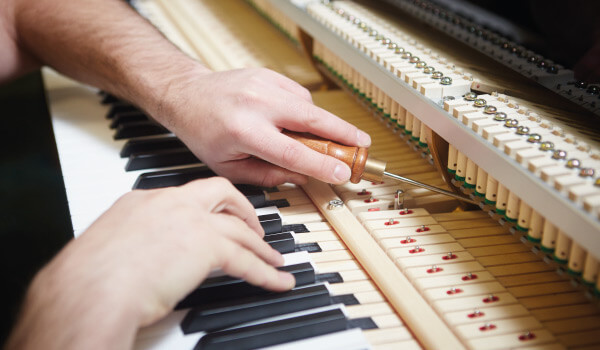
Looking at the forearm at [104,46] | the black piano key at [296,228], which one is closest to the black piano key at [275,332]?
the black piano key at [296,228]

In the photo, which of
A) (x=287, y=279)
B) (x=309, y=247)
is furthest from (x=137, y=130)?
(x=287, y=279)

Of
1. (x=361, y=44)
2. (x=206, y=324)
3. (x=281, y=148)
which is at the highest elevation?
(x=361, y=44)

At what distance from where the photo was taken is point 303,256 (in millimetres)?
1327

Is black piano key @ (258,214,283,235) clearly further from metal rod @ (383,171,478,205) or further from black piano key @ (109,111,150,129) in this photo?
black piano key @ (109,111,150,129)

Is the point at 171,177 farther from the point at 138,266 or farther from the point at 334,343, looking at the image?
the point at 334,343

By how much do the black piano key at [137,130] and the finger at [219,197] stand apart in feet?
2.69

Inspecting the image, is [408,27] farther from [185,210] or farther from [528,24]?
[185,210]

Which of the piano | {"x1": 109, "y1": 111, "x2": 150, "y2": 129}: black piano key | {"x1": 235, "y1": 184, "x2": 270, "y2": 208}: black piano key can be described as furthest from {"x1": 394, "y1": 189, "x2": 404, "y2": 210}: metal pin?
{"x1": 109, "y1": 111, "x2": 150, "y2": 129}: black piano key

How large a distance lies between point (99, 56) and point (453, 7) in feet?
4.36

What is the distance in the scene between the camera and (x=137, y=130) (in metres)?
1.94

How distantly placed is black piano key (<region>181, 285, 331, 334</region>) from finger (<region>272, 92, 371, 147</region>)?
0.41m

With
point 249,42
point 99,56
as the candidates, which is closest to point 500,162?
point 99,56

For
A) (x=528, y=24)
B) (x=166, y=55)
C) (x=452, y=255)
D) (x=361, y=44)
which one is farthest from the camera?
(x=528, y=24)

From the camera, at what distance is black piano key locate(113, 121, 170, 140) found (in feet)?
6.24
